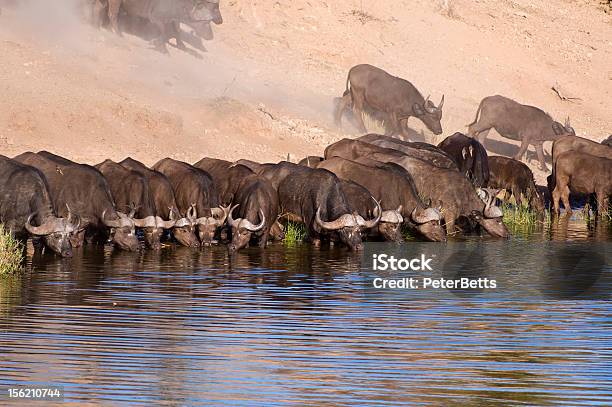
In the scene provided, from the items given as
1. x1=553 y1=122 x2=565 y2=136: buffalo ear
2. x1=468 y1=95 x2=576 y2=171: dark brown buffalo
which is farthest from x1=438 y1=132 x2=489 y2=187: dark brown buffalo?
x1=553 y1=122 x2=565 y2=136: buffalo ear

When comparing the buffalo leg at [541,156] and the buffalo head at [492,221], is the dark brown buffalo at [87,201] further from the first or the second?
the buffalo leg at [541,156]

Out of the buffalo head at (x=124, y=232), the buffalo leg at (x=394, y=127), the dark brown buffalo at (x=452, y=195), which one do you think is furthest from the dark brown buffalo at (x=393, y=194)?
the buffalo leg at (x=394, y=127)

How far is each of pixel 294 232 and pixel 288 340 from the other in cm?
953

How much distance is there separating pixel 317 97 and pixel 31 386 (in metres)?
27.7

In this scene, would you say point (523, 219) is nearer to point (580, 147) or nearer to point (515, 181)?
point (515, 181)

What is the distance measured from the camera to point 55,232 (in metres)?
17.9

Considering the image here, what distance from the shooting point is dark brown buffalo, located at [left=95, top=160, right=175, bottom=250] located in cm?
1969

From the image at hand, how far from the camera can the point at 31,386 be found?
9641mm

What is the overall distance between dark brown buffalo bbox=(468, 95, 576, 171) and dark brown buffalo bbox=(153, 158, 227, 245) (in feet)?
52.4

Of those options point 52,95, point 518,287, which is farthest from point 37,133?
point 518,287

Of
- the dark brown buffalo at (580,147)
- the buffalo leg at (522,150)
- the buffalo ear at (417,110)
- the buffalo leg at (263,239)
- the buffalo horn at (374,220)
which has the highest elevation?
the buffalo ear at (417,110)

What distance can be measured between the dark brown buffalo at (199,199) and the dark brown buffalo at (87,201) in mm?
1208

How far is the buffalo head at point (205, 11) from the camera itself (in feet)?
127

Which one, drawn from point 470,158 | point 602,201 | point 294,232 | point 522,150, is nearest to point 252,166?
point 294,232
